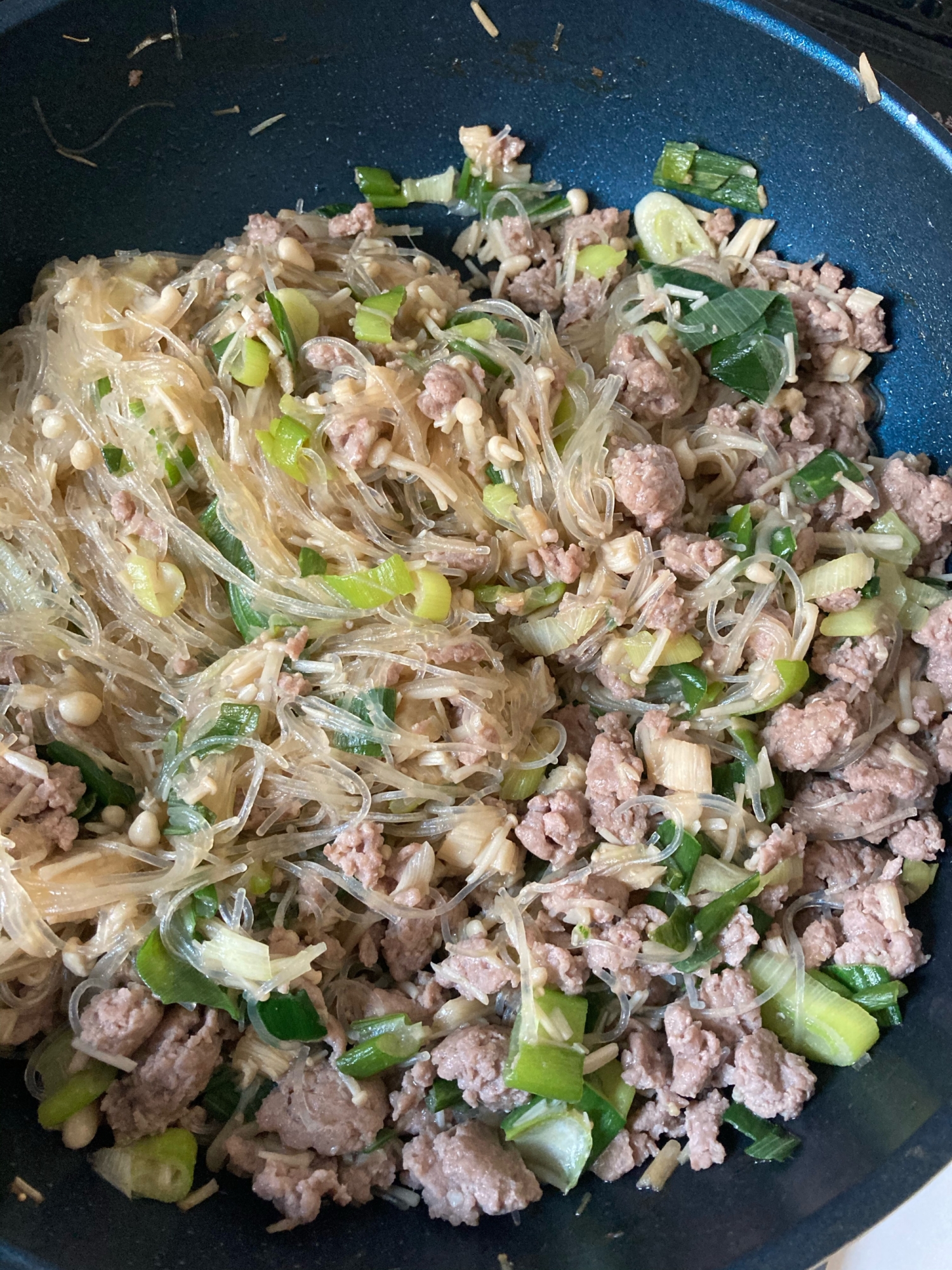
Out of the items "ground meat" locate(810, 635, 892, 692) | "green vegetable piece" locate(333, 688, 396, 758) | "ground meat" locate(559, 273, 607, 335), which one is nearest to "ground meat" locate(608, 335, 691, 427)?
"ground meat" locate(559, 273, 607, 335)

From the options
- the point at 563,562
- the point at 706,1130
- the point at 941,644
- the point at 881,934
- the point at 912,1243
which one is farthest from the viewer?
the point at 912,1243

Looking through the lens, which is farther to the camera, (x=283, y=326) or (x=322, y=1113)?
(x=283, y=326)

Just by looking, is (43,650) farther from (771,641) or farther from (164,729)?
(771,641)

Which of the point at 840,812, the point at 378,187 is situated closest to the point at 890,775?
the point at 840,812

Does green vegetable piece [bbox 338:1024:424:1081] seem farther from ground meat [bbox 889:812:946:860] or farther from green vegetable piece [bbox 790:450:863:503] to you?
green vegetable piece [bbox 790:450:863:503]

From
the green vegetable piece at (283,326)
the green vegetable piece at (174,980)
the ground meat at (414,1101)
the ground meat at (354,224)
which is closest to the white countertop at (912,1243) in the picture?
the ground meat at (414,1101)

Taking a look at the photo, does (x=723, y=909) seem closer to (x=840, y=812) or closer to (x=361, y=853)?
(x=840, y=812)
